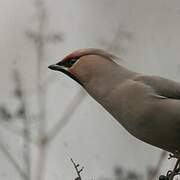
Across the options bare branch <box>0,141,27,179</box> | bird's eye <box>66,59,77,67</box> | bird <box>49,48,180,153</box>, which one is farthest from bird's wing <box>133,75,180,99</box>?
A: bare branch <box>0,141,27,179</box>

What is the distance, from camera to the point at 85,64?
1415mm

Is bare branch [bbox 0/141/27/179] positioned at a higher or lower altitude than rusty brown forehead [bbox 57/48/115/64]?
lower

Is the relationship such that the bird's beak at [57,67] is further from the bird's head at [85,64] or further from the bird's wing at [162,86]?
the bird's wing at [162,86]

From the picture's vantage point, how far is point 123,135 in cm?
228

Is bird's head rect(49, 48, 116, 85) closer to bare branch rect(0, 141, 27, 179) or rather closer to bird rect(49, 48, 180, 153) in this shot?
bird rect(49, 48, 180, 153)

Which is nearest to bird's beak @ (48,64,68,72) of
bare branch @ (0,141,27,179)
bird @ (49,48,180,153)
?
bird @ (49,48,180,153)

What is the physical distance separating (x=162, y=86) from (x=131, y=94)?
0.23ft

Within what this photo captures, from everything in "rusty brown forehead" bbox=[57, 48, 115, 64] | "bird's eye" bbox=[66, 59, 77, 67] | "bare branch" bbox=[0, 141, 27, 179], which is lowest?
"bare branch" bbox=[0, 141, 27, 179]

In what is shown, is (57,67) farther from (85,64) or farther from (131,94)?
(131,94)

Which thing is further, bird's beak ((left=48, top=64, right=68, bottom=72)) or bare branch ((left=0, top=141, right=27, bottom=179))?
bare branch ((left=0, top=141, right=27, bottom=179))

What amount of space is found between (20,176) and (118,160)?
309mm

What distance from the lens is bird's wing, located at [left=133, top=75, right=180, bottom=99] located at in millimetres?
1442

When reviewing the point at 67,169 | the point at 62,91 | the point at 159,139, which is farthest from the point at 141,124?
the point at 62,91

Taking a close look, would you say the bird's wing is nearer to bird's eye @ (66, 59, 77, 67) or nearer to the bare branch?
bird's eye @ (66, 59, 77, 67)
